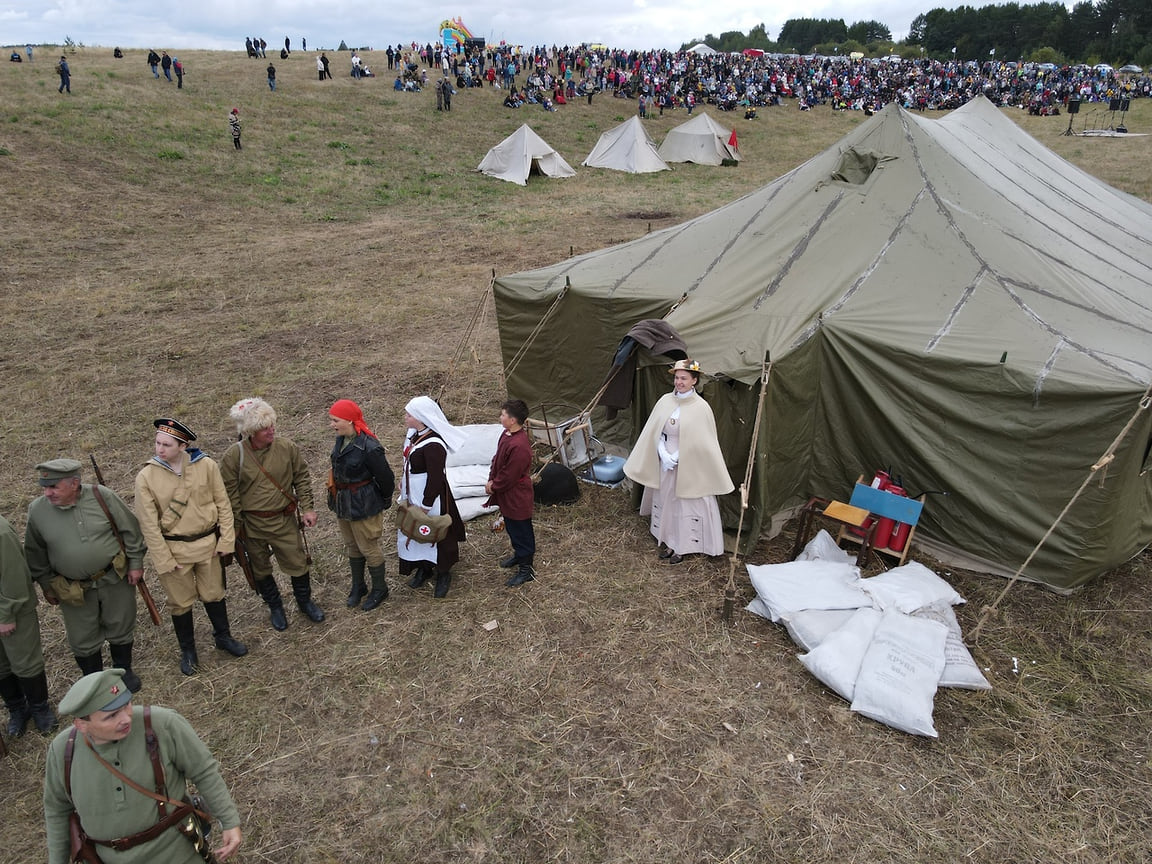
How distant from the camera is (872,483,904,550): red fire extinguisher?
17.0 feet

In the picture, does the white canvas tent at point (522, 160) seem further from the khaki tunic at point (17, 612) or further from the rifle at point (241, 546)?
the khaki tunic at point (17, 612)

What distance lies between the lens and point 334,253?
1549 cm

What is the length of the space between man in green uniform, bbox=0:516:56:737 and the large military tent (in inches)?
173

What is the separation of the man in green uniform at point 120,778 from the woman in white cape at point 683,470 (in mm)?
3503

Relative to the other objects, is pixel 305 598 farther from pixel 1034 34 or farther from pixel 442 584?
pixel 1034 34

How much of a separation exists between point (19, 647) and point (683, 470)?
4.11 metres

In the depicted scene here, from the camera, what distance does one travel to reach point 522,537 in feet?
16.7

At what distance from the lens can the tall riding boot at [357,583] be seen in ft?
15.9

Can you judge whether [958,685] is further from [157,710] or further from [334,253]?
[334,253]

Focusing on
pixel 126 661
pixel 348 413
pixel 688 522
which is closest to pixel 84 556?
pixel 126 661

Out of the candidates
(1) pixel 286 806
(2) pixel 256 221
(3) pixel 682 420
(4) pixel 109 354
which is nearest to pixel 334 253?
(2) pixel 256 221

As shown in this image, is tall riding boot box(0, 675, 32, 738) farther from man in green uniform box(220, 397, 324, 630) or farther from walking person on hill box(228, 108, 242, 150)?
walking person on hill box(228, 108, 242, 150)

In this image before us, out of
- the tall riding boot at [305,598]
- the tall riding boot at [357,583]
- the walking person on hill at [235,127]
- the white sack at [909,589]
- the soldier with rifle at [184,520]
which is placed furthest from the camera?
the walking person on hill at [235,127]

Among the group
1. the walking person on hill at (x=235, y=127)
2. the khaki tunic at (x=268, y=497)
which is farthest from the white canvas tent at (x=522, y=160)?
the khaki tunic at (x=268, y=497)
